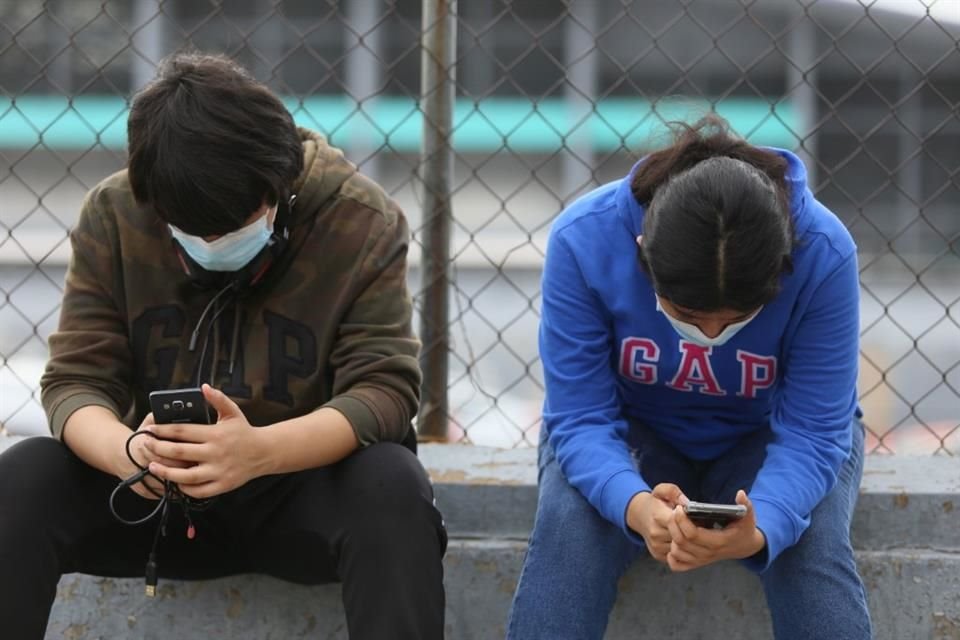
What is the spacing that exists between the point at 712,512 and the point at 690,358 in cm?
36

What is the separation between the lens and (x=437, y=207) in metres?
2.87

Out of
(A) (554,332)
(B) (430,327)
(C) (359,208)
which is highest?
(C) (359,208)

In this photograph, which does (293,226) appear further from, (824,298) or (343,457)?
(824,298)

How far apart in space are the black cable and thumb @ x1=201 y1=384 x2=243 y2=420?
0.11 m

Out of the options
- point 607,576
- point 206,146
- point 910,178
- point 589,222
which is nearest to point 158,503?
point 206,146

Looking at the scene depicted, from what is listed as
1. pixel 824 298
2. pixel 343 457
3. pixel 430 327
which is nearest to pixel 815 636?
pixel 824 298

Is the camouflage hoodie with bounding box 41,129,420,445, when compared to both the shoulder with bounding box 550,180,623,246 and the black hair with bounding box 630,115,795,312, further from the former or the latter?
the black hair with bounding box 630,115,795,312

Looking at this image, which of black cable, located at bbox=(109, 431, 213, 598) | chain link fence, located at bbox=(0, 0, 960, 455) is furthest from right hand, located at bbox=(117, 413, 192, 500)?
chain link fence, located at bbox=(0, 0, 960, 455)

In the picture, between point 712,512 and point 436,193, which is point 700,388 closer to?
point 712,512

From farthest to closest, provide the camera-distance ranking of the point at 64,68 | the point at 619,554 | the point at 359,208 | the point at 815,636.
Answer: the point at 64,68, the point at 359,208, the point at 619,554, the point at 815,636

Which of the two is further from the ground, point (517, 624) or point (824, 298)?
point (824, 298)

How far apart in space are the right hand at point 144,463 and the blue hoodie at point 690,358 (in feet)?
2.18

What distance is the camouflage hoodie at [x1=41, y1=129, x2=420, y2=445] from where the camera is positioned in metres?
2.21

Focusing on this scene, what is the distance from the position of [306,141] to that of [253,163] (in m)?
0.34
